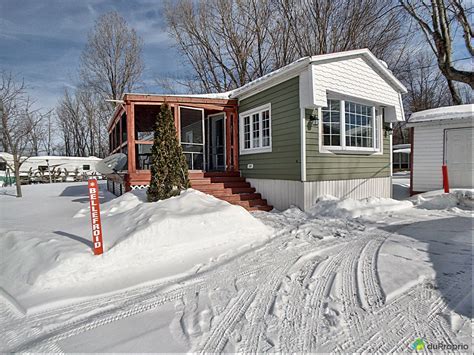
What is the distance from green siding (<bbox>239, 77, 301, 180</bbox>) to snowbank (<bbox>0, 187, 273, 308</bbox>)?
2.56 m

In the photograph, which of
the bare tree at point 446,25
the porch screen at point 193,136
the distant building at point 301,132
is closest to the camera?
the distant building at point 301,132

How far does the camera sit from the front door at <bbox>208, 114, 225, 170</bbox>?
10.1 m

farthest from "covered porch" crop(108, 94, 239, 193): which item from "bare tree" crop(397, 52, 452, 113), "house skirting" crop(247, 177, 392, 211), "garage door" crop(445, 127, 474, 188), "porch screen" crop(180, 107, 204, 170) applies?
"bare tree" crop(397, 52, 452, 113)

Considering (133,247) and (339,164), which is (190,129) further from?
(133,247)

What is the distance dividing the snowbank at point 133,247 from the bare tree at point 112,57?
21368 millimetres

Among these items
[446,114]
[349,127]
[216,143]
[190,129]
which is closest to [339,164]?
[349,127]

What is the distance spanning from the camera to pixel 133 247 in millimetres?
3480

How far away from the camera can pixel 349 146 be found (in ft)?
24.2

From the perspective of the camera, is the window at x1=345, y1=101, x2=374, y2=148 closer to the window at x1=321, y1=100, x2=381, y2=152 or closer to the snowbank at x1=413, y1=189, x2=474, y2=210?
the window at x1=321, y1=100, x2=381, y2=152

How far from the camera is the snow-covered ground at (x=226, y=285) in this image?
6.38 feet

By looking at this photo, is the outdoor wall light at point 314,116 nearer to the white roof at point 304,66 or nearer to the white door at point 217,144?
the white roof at point 304,66

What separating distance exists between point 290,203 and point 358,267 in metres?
3.74
